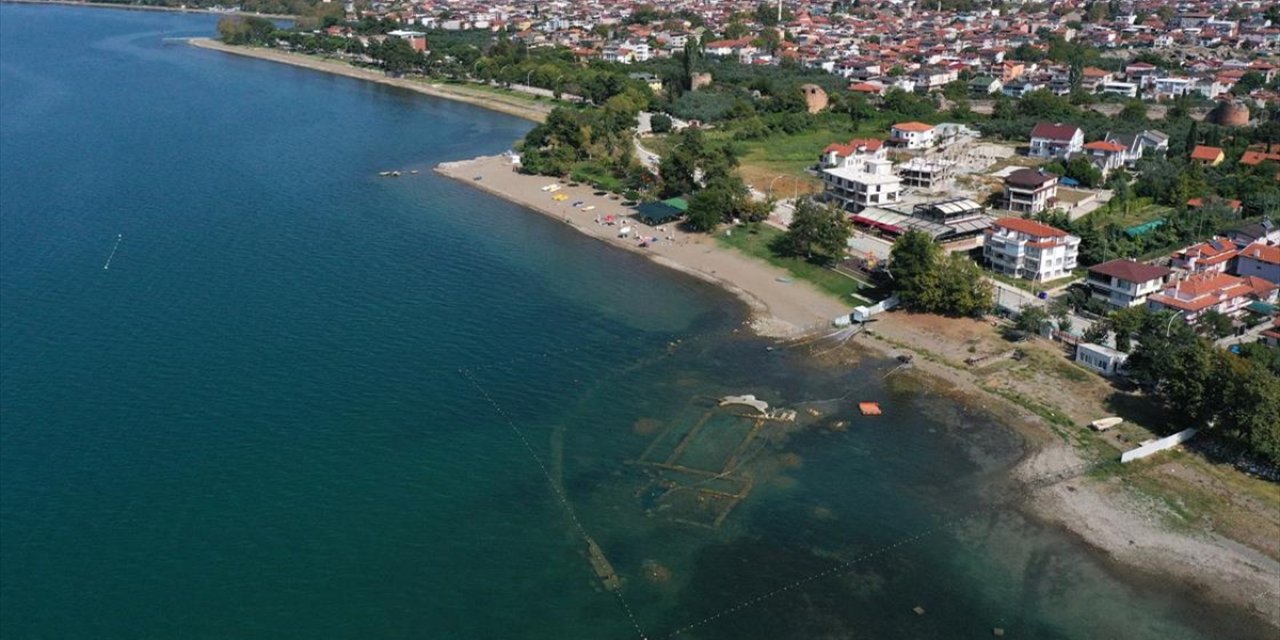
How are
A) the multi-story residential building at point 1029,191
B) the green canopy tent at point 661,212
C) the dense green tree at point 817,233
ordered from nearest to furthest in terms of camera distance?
the dense green tree at point 817,233, the multi-story residential building at point 1029,191, the green canopy tent at point 661,212

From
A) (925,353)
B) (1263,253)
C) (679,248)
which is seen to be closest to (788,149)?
(679,248)

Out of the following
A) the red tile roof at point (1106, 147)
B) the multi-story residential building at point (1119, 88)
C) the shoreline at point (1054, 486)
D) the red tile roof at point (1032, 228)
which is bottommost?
the shoreline at point (1054, 486)

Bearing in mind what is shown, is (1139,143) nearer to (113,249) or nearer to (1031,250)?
(1031,250)

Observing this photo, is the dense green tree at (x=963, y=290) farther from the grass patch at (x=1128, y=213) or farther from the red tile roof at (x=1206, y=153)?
the red tile roof at (x=1206, y=153)

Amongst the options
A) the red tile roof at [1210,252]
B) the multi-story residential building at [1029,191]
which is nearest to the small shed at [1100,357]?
the red tile roof at [1210,252]

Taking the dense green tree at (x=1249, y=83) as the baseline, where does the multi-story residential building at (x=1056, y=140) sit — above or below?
below
